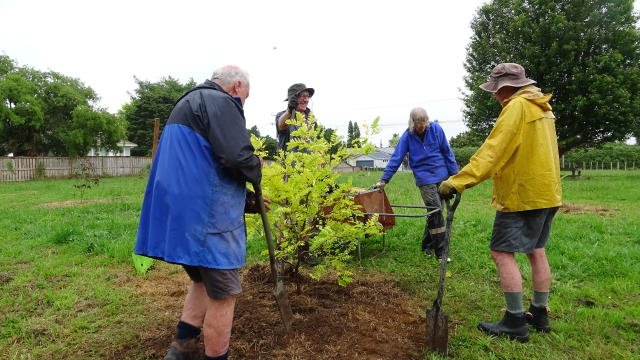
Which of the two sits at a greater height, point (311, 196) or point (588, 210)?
point (311, 196)

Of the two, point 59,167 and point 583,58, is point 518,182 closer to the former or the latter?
point 583,58

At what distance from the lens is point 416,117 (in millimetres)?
5363

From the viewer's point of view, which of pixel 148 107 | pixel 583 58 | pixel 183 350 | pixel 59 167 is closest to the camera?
pixel 183 350

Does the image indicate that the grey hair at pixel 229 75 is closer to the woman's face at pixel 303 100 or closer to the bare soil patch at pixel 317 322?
the bare soil patch at pixel 317 322

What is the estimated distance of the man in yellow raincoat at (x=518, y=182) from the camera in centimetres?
318

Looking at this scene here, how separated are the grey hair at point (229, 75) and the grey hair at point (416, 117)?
10.1 ft

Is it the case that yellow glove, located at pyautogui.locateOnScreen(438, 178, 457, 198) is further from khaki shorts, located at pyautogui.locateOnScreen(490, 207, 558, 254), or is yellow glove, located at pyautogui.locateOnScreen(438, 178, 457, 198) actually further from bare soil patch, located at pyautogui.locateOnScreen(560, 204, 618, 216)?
bare soil patch, located at pyautogui.locateOnScreen(560, 204, 618, 216)

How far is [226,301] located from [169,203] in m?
0.66

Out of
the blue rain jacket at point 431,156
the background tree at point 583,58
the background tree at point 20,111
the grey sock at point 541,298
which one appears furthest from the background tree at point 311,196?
the background tree at point 20,111

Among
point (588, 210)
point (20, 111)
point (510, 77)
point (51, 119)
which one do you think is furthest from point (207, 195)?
point (51, 119)

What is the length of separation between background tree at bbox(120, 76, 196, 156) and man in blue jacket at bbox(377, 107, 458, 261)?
139ft

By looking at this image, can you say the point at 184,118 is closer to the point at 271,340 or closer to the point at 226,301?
the point at 226,301

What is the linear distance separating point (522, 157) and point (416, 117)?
2.24m

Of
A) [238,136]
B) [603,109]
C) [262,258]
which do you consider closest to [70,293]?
[262,258]
